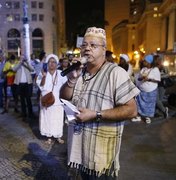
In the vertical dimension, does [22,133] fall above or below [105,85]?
below

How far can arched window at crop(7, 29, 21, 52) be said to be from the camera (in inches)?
3546

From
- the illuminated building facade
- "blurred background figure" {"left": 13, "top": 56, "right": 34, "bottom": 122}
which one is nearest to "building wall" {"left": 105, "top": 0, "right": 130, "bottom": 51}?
the illuminated building facade

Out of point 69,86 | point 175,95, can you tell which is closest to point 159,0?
point 175,95

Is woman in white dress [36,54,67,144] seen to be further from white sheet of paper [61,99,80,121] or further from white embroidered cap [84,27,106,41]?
white sheet of paper [61,99,80,121]

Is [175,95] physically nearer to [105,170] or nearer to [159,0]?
[105,170]

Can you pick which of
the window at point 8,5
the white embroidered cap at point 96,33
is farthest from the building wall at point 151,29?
the white embroidered cap at point 96,33

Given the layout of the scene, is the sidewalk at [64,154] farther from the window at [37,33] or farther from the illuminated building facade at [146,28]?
the window at [37,33]

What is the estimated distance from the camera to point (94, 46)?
2768mm

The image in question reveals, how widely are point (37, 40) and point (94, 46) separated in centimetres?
9452

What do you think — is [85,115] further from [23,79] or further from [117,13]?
[117,13]

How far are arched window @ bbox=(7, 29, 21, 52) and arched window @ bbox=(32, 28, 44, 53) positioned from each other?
5002mm

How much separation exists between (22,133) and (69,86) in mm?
5335

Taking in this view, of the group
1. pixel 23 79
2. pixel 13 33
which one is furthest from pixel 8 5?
pixel 23 79

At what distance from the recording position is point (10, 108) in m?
11.5
